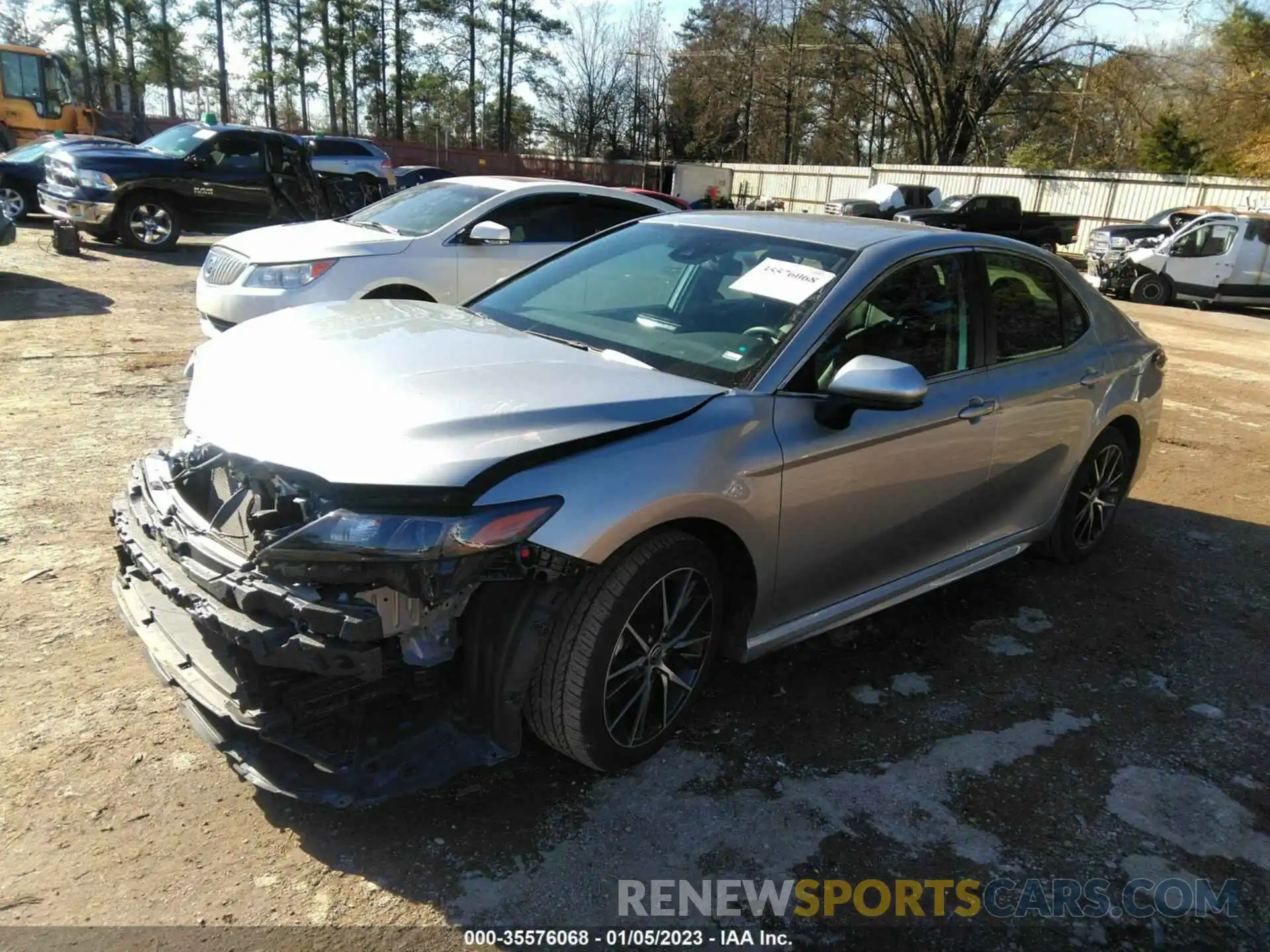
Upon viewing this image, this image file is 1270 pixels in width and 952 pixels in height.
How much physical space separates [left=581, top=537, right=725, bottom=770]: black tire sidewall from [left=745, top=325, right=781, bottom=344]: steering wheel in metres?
0.82

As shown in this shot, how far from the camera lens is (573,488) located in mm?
2420

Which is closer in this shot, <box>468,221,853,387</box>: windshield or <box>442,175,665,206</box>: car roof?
<box>468,221,853,387</box>: windshield

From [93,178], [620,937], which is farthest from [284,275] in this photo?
[93,178]

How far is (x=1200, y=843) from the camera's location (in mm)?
2791

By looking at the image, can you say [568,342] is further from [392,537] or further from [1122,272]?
[1122,272]

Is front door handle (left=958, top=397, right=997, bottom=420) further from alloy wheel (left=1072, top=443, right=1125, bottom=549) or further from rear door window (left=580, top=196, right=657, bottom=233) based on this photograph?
rear door window (left=580, top=196, right=657, bottom=233)

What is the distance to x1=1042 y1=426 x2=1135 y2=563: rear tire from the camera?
15.1 ft

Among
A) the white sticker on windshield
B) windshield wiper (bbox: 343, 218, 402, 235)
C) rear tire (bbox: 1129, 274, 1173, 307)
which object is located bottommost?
rear tire (bbox: 1129, 274, 1173, 307)

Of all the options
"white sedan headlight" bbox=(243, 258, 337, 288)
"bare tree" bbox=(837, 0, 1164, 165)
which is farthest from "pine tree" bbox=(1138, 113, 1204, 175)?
"white sedan headlight" bbox=(243, 258, 337, 288)

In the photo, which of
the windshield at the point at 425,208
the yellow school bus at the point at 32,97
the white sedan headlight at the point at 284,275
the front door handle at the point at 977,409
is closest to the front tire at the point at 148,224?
the windshield at the point at 425,208

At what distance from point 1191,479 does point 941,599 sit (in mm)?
3431

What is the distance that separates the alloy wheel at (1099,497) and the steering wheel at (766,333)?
2395 mm

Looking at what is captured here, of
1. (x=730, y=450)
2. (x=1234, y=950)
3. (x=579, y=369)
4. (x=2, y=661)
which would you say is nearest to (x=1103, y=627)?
(x=1234, y=950)

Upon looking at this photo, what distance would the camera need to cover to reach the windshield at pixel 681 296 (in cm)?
318
